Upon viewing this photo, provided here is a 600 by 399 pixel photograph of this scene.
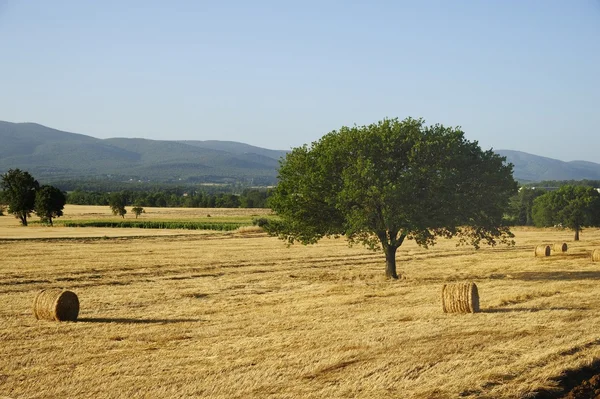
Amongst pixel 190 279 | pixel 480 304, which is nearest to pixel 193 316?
pixel 480 304

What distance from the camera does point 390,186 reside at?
29.9 metres

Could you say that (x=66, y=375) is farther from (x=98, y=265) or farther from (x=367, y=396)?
(x=98, y=265)

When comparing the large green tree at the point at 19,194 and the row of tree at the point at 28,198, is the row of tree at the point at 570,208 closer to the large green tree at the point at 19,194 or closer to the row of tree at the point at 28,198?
the row of tree at the point at 28,198

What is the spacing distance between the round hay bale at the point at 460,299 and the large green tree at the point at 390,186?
8.48m

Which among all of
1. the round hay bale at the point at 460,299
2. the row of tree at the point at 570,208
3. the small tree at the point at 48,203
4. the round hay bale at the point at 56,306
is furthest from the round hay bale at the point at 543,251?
the small tree at the point at 48,203

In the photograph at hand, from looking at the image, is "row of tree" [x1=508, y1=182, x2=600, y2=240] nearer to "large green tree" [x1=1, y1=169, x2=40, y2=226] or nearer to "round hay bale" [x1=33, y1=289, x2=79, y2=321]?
"round hay bale" [x1=33, y1=289, x2=79, y2=321]

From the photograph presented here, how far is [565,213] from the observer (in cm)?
6450

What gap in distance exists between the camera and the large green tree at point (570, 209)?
209ft

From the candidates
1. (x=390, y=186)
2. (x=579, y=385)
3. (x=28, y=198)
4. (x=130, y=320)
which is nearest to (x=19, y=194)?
(x=28, y=198)

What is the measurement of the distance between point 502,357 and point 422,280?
655 inches

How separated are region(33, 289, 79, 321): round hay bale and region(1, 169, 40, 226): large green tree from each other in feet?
236

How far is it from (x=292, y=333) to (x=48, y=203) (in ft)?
247

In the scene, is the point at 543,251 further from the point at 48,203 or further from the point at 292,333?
the point at 48,203

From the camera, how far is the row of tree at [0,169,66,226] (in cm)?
8731
